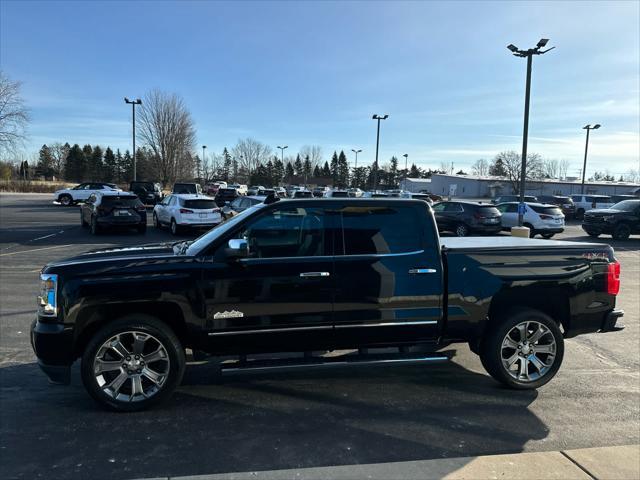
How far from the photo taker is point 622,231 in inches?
807

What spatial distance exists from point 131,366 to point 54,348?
0.62m

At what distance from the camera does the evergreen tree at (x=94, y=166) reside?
99500mm

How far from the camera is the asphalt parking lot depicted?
132 inches

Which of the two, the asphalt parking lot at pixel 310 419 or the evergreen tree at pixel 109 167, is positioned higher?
the evergreen tree at pixel 109 167

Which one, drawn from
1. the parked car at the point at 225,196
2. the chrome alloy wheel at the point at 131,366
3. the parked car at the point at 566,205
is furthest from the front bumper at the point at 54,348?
the parked car at the point at 566,205

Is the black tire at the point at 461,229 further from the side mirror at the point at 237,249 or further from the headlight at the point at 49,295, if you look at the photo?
the headlight at the point at 49,295

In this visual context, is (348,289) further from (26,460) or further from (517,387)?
(26,460)

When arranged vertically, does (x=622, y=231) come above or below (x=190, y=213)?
below

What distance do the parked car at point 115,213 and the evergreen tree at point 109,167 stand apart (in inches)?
3492

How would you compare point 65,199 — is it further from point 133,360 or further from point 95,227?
point 133,360

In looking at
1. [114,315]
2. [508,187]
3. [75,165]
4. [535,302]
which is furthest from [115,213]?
[75,165]

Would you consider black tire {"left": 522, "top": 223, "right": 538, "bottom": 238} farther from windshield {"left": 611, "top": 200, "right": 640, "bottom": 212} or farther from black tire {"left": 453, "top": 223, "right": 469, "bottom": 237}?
windshield {"left": 611, "top": 200, "right": 640, "bottom": 212}

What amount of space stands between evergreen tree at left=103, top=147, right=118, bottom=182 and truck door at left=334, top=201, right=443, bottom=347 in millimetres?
105318

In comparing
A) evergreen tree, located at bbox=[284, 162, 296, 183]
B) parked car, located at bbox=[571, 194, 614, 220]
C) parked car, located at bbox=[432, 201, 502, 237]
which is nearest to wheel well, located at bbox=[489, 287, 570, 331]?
parked car, located at bbox=[432, 201, 502, 237]
